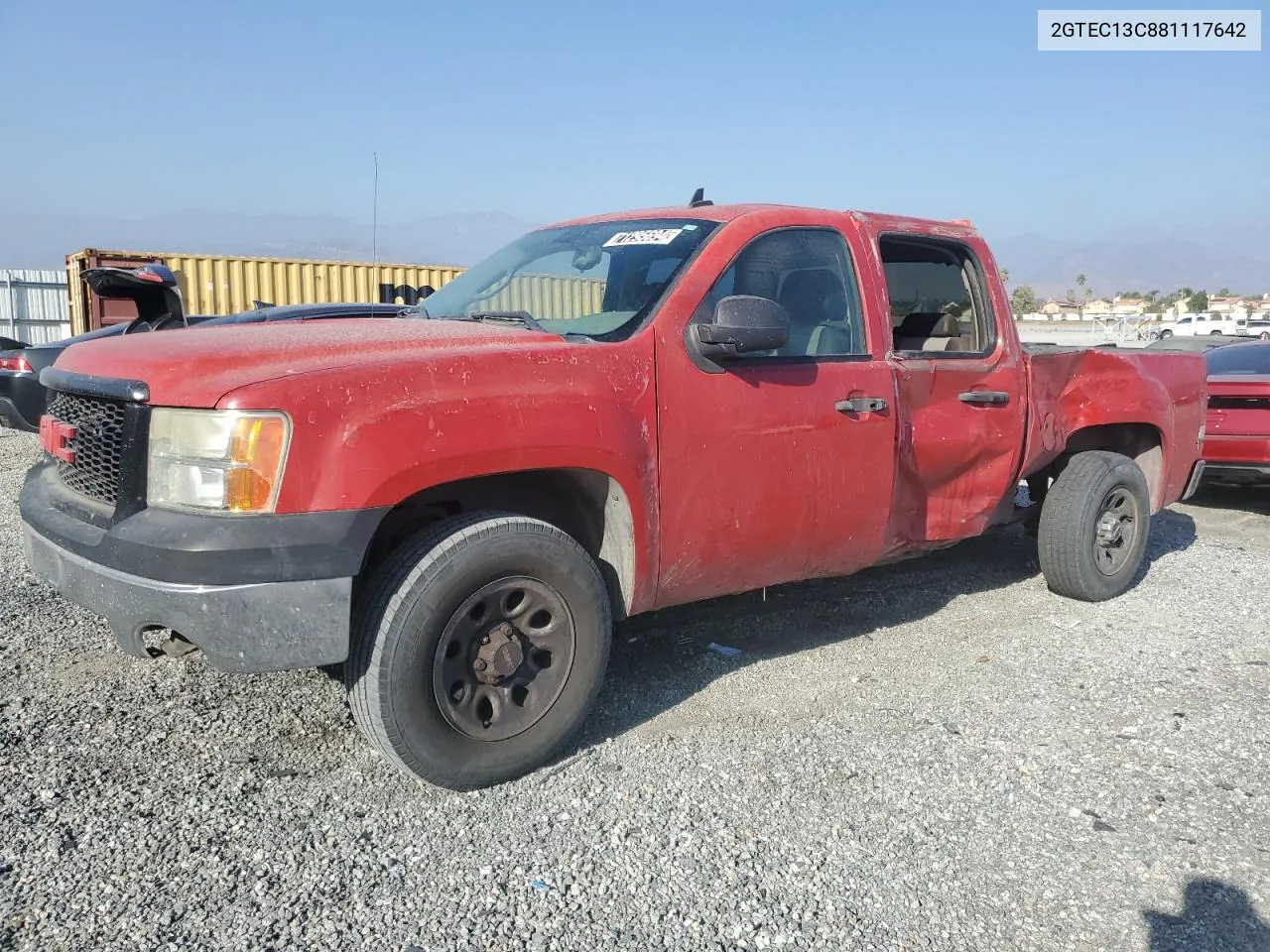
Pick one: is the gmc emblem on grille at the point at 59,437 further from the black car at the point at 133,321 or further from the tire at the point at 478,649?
the black car at the point at 133,321

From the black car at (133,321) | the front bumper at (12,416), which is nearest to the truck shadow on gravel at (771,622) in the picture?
the black car at (133,321)

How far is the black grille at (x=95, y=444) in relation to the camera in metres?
2.90

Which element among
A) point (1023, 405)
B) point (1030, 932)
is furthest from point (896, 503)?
point (1030, 932)

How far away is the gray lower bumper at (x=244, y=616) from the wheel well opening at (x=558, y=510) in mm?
369

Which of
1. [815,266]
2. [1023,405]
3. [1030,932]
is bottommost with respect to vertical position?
[1030,932]

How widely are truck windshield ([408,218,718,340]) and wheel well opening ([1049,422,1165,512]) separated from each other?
9.89ft

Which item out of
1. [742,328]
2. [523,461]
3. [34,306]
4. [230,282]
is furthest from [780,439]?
[34,306]

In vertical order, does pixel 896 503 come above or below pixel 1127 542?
above

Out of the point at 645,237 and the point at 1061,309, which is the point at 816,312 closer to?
the point at 645,237

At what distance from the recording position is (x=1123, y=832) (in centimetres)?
296

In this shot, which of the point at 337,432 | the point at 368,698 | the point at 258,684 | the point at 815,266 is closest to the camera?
the point at 337,432

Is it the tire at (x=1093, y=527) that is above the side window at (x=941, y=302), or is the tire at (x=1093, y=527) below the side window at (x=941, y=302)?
below

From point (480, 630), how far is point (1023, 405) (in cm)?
299

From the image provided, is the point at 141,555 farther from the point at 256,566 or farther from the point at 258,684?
the point at 258,684
